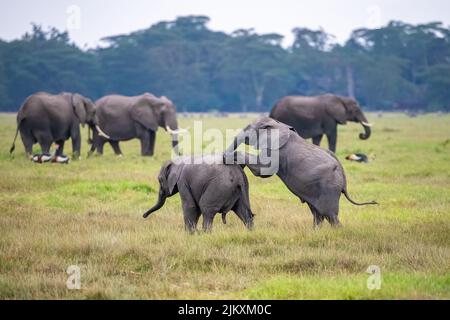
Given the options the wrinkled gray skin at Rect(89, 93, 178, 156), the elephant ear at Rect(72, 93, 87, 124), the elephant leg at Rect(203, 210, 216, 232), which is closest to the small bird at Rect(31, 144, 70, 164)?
the elephant ear at Rect(72, 93, 87, 124)

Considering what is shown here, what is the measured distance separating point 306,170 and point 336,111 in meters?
13.2

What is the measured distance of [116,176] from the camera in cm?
1677

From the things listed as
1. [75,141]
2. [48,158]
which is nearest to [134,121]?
[75,141]

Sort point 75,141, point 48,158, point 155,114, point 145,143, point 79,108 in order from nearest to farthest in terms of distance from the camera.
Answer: point 48,158, point 75,141, point 79,108, point 145,143, point 155,114

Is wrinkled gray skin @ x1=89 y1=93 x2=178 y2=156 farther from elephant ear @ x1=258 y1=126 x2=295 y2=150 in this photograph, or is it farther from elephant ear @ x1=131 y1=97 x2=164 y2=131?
elephant ear @ x1=258 y1=126 x2=295 y2=150

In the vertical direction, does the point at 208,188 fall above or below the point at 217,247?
above

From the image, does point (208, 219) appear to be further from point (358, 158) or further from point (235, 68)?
point (235, 68)

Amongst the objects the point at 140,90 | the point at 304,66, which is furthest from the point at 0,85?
the point at 304,66

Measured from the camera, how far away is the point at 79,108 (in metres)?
21.2

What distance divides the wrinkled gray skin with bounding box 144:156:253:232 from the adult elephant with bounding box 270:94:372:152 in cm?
1292

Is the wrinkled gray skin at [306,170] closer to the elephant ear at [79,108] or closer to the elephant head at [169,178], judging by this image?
the elephant head at [169,178]

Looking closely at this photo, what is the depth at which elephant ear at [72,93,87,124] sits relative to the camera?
21.1m
